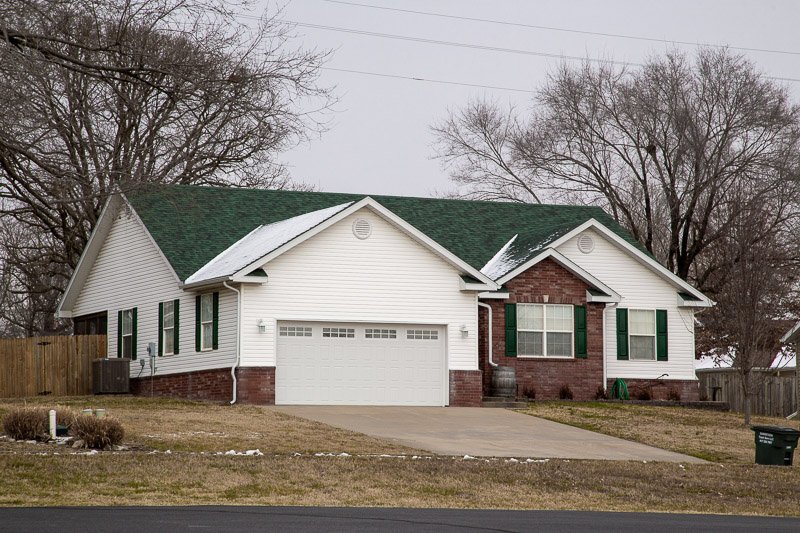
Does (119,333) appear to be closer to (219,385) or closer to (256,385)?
(219,385)

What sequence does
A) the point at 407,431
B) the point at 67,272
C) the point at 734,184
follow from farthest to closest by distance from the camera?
the point at 67,272 → the point at 734,184 → the point at 407,431

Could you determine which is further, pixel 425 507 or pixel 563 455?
pixel 563 455

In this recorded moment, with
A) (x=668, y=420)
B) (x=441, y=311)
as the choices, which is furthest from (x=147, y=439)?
(x=668, y=420)

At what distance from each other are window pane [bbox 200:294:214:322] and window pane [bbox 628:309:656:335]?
12.2 metres

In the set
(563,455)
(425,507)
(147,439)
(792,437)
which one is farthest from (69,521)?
(792,437)

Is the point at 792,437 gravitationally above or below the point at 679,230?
below

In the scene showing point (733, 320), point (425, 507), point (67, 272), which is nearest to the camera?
point (425, 507)

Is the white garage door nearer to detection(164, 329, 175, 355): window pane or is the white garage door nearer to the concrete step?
the concrete step

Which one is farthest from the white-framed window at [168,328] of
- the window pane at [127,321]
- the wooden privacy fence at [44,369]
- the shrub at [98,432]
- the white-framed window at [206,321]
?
the shrub at [98,432]

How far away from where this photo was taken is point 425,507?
679 inches

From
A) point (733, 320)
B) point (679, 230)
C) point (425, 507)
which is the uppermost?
point (679, 230)

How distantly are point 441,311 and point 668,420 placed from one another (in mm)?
6170

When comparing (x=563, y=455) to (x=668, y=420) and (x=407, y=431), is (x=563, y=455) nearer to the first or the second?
(x=407, y=431)

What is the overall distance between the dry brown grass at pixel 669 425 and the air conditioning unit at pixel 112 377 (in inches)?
421
